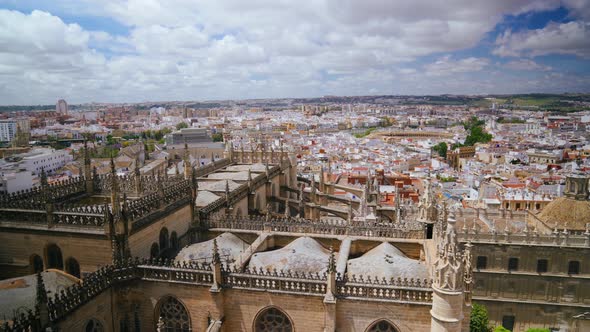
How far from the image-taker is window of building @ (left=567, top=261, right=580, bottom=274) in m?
33.1

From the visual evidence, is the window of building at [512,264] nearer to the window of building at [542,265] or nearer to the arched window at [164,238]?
the window of building at [542,265]

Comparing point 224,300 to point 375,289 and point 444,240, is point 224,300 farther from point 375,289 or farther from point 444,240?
point 444,240

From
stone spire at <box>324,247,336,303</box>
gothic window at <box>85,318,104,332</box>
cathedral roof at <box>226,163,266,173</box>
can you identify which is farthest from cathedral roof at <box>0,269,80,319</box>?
cathedral roof at <box>226,163,266,173</box>

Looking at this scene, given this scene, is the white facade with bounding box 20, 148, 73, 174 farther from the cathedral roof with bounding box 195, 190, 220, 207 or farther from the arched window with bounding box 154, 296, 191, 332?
the arched window with bounding box 154, 296, 191, 332

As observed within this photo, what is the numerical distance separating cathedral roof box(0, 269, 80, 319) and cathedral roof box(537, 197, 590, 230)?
35.4m

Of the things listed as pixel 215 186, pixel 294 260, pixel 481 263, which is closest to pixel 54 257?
pixel 294 260

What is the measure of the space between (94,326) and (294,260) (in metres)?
7.52

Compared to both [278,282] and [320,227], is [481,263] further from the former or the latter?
[278,282]

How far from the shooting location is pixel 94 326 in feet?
46.1

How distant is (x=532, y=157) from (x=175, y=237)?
10562 centimetres

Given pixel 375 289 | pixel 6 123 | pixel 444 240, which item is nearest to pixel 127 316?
pixel 375 289

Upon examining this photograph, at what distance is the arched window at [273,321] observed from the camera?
14703 millimetres

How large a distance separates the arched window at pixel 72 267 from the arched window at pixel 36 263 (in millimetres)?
1224

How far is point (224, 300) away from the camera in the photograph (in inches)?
587
